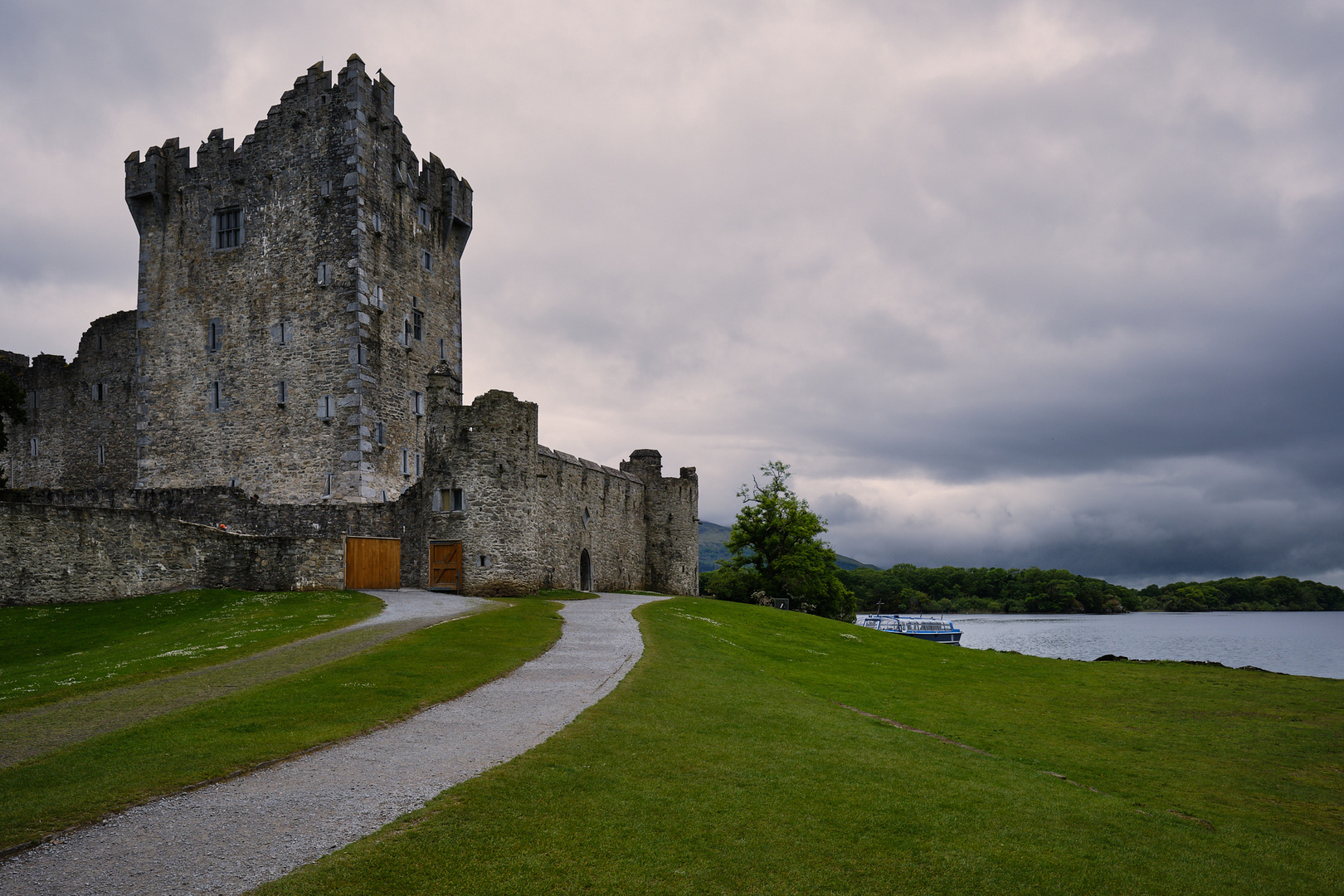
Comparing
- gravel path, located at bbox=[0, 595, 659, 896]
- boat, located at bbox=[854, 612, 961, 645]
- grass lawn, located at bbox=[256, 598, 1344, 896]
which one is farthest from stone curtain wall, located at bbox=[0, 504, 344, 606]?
boat, located at bbox=[854, 612, 961, 645]

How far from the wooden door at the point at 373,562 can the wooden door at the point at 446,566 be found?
6.04 ft

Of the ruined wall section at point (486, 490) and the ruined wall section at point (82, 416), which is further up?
the ruined wall section at point (82, 416)

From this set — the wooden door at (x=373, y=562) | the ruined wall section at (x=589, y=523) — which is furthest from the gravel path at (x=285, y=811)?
the ruined wall section at (x=589, y=523)

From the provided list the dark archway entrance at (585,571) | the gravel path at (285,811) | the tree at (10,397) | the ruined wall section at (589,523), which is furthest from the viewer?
the dark archway entrance at (585,571)

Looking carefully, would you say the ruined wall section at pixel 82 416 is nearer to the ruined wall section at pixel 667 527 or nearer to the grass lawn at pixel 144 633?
the grass lawn at pixel 144 633

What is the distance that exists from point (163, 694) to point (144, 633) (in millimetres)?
10982

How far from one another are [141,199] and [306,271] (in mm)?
13016

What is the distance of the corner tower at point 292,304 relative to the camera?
42.6m

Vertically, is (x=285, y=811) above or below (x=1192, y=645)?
above

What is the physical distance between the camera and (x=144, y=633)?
76.5ft

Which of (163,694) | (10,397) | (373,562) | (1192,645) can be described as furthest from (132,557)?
(1192,645)

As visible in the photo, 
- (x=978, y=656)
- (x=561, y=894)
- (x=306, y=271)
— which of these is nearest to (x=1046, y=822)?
(x=561, y=894)

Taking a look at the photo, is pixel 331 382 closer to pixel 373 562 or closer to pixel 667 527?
pixel 373 562

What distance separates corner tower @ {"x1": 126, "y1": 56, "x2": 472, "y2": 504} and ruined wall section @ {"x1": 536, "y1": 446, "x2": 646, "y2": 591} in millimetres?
8732
